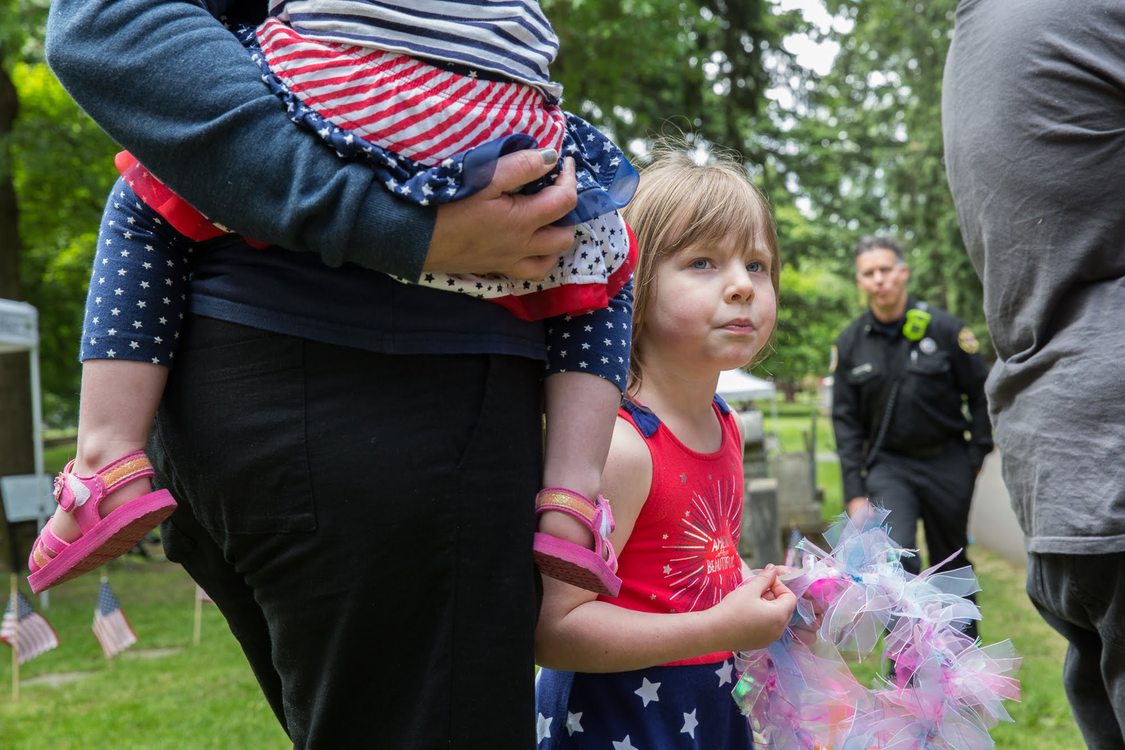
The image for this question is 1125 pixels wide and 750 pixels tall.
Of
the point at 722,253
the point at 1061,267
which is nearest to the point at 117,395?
the point at 722,253

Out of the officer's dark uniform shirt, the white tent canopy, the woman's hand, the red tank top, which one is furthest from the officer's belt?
the white tent canopy

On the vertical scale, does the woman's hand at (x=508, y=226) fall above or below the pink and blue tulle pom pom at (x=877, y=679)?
above

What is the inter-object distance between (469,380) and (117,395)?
1.23 ft

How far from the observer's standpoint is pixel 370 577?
48.6 inches

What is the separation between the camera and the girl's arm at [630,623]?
159cm

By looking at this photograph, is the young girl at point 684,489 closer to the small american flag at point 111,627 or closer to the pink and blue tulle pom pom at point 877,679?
the pink and blue tulle pom pom at point 877,679

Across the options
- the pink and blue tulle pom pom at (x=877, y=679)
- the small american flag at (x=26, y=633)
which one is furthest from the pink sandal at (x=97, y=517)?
the small american flag at (x=26, y=633)

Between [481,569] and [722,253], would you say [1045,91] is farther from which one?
[481,569]

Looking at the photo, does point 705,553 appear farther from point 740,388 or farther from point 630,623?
point 740,388

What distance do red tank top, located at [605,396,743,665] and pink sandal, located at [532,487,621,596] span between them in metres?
0.54

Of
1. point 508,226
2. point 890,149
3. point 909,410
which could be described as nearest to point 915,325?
point 909,410

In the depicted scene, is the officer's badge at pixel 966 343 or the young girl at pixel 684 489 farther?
the officer's badge at pixel 966 343

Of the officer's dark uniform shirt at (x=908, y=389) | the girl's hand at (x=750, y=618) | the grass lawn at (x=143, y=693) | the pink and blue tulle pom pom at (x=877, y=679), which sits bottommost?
the grass lawn at (x=143, y=693)

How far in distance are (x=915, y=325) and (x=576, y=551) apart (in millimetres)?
5529
